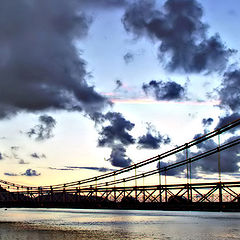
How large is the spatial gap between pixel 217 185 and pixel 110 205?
58.8ft

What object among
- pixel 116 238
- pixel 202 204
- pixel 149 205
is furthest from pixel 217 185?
pixel 116 238

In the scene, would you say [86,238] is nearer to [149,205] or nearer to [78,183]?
[78,183]

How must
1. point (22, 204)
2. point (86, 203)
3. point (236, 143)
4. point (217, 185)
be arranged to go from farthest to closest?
point (22, 204), point (86, 203), point (236, 143), point (217, 185)

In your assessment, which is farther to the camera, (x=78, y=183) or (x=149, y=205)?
(x=78, y=183)

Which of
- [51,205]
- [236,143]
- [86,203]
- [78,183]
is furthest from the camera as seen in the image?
[78,183]

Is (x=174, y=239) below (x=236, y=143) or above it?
below

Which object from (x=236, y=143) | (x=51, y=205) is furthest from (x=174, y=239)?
(x=236, y=143)

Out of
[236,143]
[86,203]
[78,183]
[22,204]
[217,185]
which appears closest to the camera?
[217,185]

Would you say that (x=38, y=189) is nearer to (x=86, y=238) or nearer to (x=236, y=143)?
(x=86, y=238)

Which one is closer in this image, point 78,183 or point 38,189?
point 78,183

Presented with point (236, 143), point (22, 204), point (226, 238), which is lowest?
point (226, 238)

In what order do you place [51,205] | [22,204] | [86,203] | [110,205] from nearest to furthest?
[110,205], [86,203], [51,205], [22,204]

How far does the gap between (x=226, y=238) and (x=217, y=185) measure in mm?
41927

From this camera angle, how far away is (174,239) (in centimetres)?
7150
